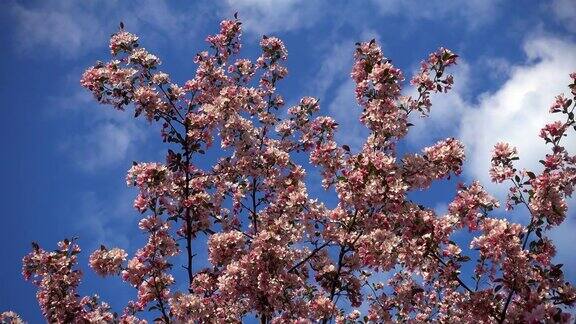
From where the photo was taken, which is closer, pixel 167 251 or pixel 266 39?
→ pixel 167 251

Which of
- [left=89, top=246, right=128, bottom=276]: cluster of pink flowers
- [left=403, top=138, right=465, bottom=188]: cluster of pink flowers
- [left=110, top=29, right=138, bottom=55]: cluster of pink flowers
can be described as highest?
[left=110, top=29, right=138, bottom=55]: cluster of pink flowers

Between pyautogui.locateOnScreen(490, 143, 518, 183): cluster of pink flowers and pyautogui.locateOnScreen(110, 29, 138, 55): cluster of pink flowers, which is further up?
pyautogui.locateOnScreen(110, 29, 138, 55): cluster of pink flowers

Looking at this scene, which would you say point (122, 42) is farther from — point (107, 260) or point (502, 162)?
point (502, 162)

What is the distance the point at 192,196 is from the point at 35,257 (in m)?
2.81

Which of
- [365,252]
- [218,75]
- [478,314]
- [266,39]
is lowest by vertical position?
[478,314]

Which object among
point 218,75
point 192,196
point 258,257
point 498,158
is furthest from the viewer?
point 218,75

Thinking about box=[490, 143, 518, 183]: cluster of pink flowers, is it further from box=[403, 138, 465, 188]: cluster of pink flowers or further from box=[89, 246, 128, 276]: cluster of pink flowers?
box=[89, 246, 128, 276]: cluster of pink flowers

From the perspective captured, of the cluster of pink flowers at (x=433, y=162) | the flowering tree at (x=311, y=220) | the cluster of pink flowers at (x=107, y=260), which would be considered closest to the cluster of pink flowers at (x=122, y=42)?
the flowering tree at (x=311, y=220)

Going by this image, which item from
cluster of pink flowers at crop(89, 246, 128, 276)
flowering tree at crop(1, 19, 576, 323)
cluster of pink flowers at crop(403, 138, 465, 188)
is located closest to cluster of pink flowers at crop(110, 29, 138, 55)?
flowering tree at crop(1, 19, 576, 323)

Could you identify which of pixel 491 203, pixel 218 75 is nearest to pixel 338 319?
pixel 491 203

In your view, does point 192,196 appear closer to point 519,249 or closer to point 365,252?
point 365,252

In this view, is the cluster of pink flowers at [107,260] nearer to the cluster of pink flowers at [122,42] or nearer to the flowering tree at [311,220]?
the flowering tree at [311,220]

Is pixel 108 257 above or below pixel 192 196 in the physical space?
below

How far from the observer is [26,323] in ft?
27.2
